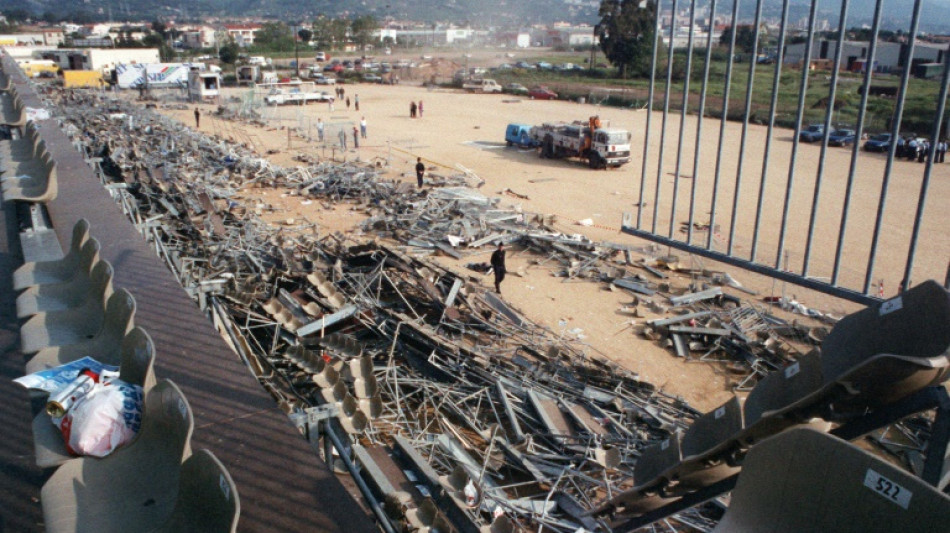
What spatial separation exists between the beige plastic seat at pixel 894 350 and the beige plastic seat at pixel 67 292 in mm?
5354

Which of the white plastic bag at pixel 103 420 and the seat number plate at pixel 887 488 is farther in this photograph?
the white plastic bag at pixel 103 420

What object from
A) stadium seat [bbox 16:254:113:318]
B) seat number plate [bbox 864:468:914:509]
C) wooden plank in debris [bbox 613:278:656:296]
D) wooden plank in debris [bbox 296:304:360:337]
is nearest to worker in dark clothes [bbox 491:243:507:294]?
wooden plank in debris [bbox 613:278:656:296]

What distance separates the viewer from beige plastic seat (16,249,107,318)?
5.43m

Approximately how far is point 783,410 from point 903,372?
827 millimetres

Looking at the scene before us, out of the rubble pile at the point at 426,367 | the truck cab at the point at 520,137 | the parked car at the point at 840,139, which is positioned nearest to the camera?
the rubble pile at the point at 426,367

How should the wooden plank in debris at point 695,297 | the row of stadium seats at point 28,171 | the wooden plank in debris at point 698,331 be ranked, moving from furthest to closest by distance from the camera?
the wooden plank in debris at point 695,297 → the wooden plank in debris at point 698,331 → the row of stadium seats at point 28,171

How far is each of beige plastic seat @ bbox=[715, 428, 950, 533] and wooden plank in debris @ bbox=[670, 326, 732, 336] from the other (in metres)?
9.61

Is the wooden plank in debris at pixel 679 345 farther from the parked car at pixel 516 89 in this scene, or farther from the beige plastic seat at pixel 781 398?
the parked car at pixel 516 89

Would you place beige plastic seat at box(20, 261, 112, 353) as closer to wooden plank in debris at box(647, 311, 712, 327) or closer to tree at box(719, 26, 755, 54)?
tree at box(719, 26, 755, 54)

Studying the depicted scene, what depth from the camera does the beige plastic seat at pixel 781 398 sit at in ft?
13.4

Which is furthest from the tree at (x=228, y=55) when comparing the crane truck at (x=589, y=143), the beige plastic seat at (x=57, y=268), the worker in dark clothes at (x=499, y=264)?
the beige plastic seat at (x=57, y=268)

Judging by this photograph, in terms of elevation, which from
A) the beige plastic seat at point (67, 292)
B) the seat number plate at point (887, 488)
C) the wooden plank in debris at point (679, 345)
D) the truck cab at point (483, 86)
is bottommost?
the wooden plank in debris at point (679, 345)

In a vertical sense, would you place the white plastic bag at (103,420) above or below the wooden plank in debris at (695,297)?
above

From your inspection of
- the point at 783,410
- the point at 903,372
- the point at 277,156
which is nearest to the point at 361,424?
the point at 783,410
